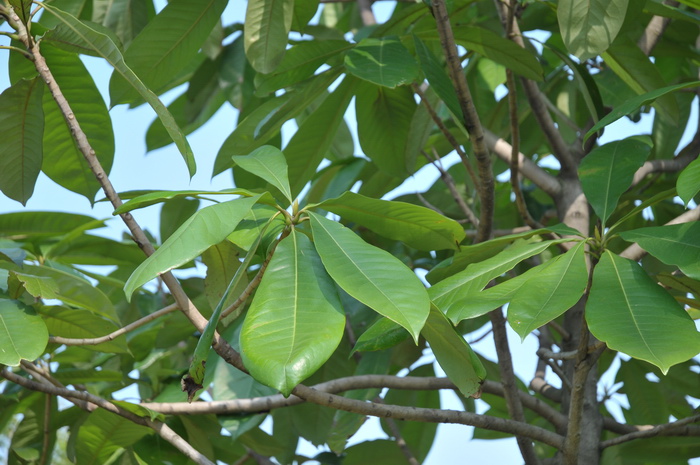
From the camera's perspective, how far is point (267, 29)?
A: 103cm

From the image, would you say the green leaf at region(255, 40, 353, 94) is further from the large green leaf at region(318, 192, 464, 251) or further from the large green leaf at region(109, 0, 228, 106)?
the large green leaf at region(318, 192, 464, 251)

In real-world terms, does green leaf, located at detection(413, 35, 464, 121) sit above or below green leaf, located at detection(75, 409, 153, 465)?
above

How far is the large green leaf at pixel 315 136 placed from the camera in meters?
1.15

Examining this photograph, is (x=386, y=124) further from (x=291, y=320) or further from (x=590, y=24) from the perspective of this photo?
(x=291, y=320)

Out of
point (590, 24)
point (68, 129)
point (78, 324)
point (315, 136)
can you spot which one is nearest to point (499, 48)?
point (590, 24)

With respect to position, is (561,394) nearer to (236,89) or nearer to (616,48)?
(616,48)

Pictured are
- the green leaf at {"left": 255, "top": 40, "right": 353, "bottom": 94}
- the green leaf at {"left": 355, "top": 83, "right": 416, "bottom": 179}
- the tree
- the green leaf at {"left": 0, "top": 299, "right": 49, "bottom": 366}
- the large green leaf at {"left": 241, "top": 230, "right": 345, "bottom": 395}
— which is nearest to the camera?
the large green leaf at {"left": 241, "top": 230, "right": 345, "bottom": 395}

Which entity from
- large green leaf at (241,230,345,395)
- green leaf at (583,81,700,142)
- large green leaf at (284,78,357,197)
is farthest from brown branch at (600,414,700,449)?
large green leaf at (284,78,357,197)

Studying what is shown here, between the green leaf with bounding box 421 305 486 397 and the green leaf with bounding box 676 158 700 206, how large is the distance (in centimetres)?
25

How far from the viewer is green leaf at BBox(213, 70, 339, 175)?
1.07 m

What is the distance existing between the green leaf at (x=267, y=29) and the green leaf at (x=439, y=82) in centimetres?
19

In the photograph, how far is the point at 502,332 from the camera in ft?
3.35

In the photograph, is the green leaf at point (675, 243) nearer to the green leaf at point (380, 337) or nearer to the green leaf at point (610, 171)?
the green leaf at point (610, 171)

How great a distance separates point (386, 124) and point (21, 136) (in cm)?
57
